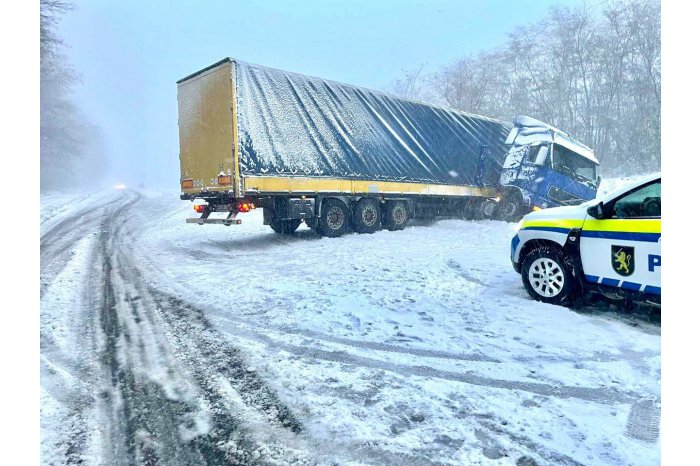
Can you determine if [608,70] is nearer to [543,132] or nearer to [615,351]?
[543,132]

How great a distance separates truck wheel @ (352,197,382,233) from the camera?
405 inches

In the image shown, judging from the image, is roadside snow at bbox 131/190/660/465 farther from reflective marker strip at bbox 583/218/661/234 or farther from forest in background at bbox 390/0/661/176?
forest in background at bbox 390/0/661/176

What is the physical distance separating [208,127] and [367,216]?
14.6 ft

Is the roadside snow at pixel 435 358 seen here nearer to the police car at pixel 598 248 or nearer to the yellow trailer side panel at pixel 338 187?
the police car at pixel 598 248

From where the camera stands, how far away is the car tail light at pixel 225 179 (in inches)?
310

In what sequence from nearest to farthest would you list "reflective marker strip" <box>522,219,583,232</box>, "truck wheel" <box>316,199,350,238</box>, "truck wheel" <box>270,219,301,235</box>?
"reflective marker strip" <box>522,219,583,232</box> < "truck wheel" <box>316,199,350,238</box> < "truck wheel" <box>270,219,301,235</box>

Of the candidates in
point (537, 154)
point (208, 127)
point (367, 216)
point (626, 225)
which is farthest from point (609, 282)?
point (537, 154)

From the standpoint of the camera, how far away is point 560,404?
8.14 feet

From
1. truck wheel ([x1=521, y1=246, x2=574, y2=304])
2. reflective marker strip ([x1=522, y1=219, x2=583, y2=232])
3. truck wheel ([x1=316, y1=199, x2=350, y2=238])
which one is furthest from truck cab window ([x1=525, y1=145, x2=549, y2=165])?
truck wheel ([x1=521, y1=246, x2=574, y2=304])

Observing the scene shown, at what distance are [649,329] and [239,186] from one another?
6.67 meters

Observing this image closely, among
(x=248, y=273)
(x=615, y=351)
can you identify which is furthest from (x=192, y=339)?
(x=615, y=351)

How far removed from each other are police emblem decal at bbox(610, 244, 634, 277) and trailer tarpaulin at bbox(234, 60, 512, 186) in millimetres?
6279

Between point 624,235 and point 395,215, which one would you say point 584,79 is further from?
point 624,235

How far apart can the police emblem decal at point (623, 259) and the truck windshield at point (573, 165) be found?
9.32 metres
